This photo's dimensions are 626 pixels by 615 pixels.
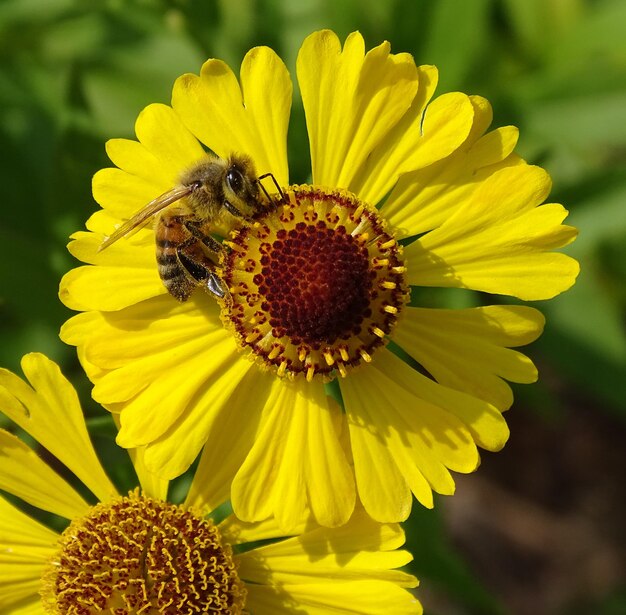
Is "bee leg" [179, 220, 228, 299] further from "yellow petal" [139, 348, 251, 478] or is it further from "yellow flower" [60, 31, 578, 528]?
"yellow petal" [139, 348, 251, 478]

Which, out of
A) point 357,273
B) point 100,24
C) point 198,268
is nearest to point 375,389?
point 357,273

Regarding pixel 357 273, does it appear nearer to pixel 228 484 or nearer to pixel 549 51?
pixel 228 484

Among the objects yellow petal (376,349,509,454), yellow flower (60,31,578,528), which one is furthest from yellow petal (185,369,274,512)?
yellow petal (376,349,509,454)

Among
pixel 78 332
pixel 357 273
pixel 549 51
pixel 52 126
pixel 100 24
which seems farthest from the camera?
pixel 549 51

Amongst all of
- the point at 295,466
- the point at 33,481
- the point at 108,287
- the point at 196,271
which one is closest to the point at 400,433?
the point at 295,466

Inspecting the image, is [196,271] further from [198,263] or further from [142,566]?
[142,566]

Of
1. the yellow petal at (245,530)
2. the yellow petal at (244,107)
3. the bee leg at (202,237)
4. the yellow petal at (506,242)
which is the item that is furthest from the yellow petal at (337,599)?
the yellow petal at (244,107)

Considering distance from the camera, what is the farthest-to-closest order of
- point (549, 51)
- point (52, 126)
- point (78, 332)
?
point (549, 51), point (52, 126), point (78, 332)

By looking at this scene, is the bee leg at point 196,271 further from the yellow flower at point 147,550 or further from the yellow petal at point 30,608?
the yellow petal at point 30,608
